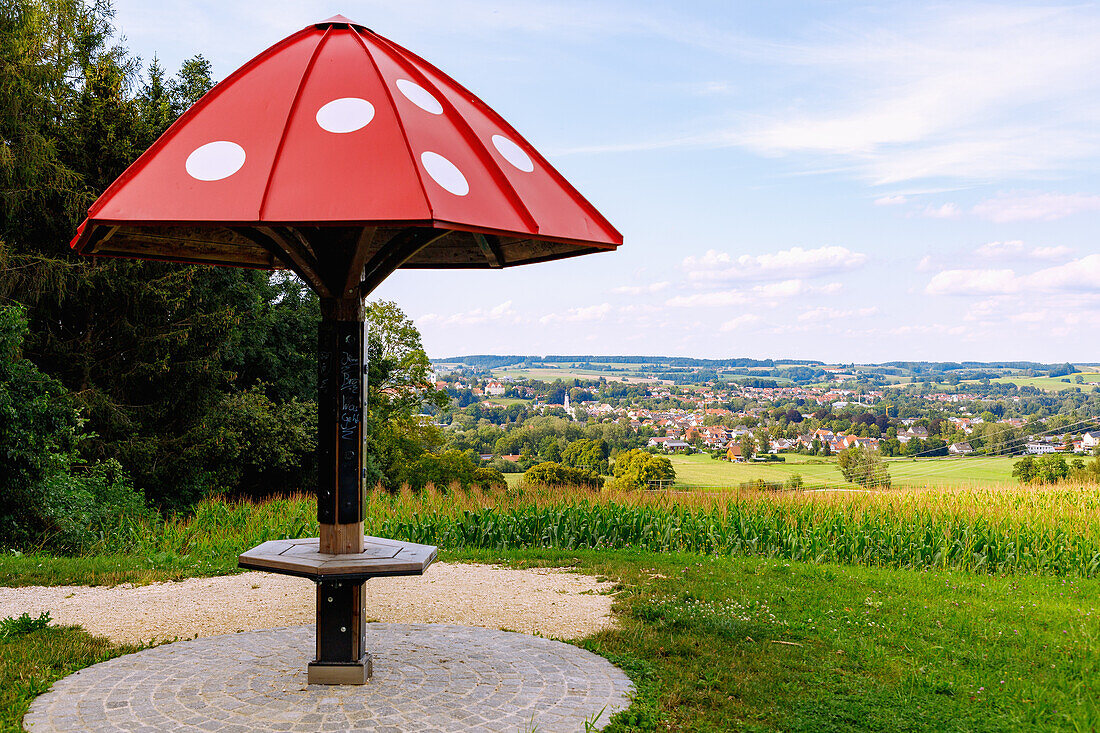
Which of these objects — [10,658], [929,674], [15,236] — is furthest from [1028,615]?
[15,236]

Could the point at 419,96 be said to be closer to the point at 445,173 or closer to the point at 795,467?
the point at 445,173

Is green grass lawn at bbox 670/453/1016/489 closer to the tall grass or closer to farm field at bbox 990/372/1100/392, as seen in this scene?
the tall grass

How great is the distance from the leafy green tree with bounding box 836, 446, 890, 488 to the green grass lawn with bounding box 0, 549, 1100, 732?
20.4m

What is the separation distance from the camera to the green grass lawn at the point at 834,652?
464 centimetres

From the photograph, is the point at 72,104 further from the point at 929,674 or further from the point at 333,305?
the point at 929,674

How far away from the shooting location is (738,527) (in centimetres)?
1083

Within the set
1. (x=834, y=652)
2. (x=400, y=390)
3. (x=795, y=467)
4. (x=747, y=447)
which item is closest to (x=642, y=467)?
(x=400, y=390)

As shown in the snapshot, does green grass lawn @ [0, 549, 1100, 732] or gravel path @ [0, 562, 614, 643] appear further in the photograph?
gravel path @ [0, 562, 614, 643]

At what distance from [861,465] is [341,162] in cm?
3190

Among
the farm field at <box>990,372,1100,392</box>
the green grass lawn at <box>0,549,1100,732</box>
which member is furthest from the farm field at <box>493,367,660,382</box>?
the green grass lawn at <box>0,549,1100,732</box>

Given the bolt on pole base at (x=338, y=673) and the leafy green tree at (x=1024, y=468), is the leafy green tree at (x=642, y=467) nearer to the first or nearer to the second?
the leafy green tree at (x=1024, y=468)

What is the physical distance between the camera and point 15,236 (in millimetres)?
17453

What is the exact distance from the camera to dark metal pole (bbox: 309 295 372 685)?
15.8 ft

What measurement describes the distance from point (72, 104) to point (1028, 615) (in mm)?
21193
